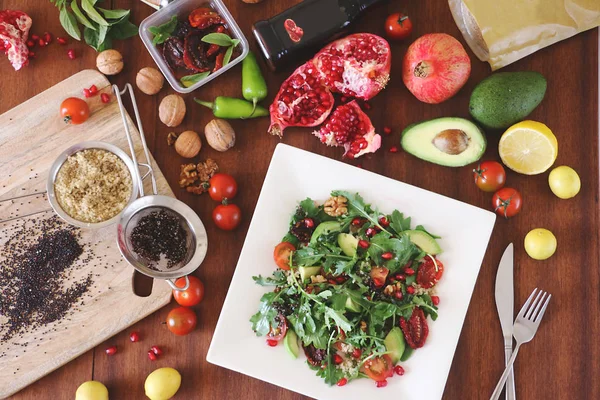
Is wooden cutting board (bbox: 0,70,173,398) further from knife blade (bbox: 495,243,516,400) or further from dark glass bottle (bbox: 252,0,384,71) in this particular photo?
knife blade (bbox: 495,243,516,400)

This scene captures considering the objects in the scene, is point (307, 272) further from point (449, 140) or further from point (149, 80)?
point (149, 80)

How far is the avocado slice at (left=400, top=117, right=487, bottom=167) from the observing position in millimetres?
1483

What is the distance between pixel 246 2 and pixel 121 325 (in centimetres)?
101

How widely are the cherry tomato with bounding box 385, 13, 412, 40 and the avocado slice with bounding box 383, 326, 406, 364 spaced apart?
85 centimetres

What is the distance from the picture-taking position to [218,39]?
1.48 metres

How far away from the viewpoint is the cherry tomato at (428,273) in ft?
4.83

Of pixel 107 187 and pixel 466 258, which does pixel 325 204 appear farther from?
pixel 107 187

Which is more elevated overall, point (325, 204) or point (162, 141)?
point (162, 141)

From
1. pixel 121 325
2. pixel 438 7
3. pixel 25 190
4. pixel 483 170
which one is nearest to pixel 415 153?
pixel 483 170

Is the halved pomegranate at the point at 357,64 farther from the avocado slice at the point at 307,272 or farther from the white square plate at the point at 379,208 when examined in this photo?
the avocado slice at the point at 307,272

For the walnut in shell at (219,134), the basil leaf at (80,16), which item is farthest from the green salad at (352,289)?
the basil leaf at (80,16)

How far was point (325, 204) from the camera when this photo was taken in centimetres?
148

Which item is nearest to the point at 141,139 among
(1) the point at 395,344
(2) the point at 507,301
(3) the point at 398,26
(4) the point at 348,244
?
(4) the point at 348,244

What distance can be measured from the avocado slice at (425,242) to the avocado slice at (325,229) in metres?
0.20
